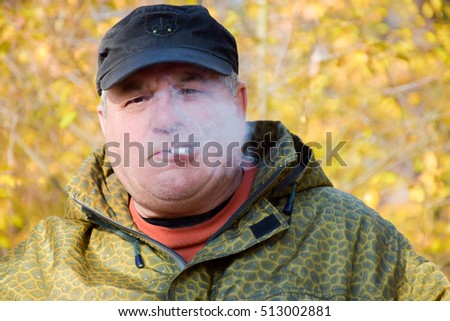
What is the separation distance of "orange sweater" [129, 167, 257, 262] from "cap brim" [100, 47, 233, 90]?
0.49 metres

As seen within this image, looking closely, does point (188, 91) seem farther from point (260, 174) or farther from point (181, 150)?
point (260, 174)

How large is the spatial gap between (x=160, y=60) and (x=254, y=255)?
2.41 feet

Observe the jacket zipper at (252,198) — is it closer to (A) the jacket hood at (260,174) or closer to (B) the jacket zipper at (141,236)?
(A) the jacket hood at (260,174)

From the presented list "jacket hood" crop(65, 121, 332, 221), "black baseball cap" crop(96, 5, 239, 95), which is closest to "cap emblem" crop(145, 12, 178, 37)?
"black baseball cap" crop(96, 5, 239, 95)

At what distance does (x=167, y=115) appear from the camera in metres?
2.42

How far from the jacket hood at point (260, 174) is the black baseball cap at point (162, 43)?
35 cm

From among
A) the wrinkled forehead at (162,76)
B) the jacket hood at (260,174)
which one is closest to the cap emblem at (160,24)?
the wrinkled forehead at (162,76)

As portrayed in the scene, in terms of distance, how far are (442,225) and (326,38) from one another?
174 centimetres

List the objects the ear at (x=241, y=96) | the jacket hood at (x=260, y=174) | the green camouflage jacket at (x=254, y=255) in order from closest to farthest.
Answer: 1. the green camouflage jacket at (x=254, y=255)
2. the jacket hood at (x=260, y=174)
3. the ear at (x=241, y=96)

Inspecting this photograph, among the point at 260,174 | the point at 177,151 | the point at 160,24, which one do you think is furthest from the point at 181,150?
the point at 160,24

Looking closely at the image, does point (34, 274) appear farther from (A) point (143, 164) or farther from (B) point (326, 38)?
(B) point (326, 38)

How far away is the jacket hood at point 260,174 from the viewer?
2543 millimetres

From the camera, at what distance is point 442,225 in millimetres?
5547

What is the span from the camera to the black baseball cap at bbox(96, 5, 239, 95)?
7.99ft
